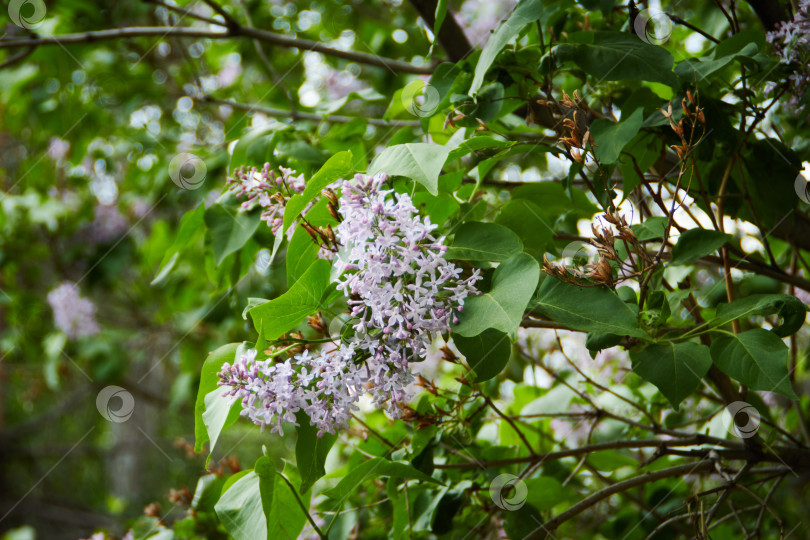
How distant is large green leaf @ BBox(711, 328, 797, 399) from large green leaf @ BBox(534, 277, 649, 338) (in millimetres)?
113

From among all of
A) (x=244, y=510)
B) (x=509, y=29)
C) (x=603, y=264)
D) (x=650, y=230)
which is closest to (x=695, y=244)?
(x=650, y=230)

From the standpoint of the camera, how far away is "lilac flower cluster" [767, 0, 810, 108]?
74 cm

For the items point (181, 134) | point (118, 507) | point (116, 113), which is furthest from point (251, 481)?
point (118, 507)

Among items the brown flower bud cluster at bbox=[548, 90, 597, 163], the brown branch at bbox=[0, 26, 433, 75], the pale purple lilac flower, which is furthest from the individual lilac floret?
the brown flower bud cluster at bbox=[548, 90, 597, 163]

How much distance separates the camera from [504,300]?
1.73 feet

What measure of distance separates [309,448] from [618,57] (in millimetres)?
503

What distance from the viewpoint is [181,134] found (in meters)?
2.16

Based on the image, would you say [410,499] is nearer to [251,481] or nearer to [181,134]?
[251,481]

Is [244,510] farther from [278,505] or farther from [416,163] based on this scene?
[416,163]

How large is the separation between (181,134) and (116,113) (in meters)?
0.38

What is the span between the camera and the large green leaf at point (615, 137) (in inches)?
25.0

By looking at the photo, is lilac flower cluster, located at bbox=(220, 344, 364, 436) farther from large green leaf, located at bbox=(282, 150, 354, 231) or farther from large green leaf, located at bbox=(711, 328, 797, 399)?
large green leaf, located at bbox=(711, 328, 797, 399)

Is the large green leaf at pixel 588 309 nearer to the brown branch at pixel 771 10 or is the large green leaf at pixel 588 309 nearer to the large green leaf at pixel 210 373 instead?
the large green leaf at pixel 210 373

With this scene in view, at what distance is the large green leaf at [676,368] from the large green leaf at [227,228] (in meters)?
0.48
